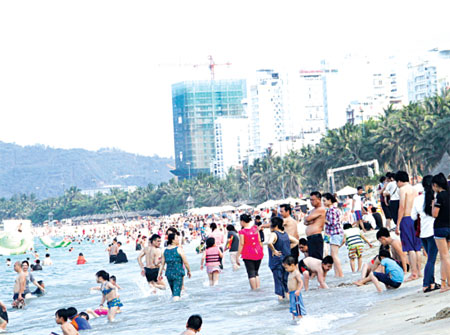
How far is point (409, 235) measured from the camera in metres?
11.1

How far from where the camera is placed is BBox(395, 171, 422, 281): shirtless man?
10.8 m

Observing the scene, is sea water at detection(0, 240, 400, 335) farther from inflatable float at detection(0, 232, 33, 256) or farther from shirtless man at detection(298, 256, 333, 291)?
inflatable float at detection(0, 232, 33, 256)

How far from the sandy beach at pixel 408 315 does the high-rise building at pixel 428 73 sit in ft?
500

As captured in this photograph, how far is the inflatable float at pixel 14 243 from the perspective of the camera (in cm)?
5756

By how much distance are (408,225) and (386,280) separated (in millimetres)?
916

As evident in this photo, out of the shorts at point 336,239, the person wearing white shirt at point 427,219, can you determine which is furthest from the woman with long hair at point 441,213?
the shorts at point 336,239

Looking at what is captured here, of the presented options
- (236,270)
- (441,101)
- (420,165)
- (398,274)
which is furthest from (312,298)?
(420,165)

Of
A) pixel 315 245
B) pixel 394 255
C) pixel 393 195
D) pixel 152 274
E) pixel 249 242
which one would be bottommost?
pixel 152 274

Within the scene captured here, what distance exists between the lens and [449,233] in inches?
345

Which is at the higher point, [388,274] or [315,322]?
[388,274]

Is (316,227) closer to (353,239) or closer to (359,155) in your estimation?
(353,239)

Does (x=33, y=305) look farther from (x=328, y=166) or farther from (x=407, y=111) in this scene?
(x=328, y=166)

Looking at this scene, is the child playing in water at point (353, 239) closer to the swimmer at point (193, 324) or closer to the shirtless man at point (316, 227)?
the shirtless man at point (316, 227)

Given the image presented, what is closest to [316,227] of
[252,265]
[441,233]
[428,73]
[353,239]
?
[252,265]
